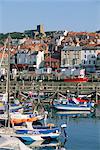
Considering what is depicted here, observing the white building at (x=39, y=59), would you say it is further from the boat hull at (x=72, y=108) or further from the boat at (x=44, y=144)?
the boat at (x=44, y=144)

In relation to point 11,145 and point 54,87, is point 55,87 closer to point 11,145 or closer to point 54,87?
point 54,87

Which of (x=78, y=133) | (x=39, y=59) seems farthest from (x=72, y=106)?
(x=39, y=59)

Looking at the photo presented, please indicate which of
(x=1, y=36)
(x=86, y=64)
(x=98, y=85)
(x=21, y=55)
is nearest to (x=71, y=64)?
(x=86, y=64)

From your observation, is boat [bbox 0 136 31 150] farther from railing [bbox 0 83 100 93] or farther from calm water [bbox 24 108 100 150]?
railing [bbox 0 83 100 93]

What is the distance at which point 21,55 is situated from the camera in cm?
3164

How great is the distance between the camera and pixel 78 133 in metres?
12.9

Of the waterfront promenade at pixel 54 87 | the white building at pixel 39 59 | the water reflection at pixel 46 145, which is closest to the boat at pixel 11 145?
the water reflection at pixel 46 145

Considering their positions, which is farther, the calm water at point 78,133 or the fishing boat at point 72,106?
the fishing boat at point 72,106

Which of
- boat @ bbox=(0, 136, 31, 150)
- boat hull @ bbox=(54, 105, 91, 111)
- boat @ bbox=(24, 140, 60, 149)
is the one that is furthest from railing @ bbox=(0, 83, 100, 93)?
boat @ bbox=(0, 136, 31, 150)

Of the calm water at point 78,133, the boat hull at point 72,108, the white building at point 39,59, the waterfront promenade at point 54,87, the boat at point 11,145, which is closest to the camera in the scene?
the boat at point 11,145

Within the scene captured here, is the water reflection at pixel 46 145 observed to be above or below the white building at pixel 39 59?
below

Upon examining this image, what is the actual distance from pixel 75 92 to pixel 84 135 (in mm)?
8563

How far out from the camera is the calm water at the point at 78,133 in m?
10.9

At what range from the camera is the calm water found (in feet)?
35.8
